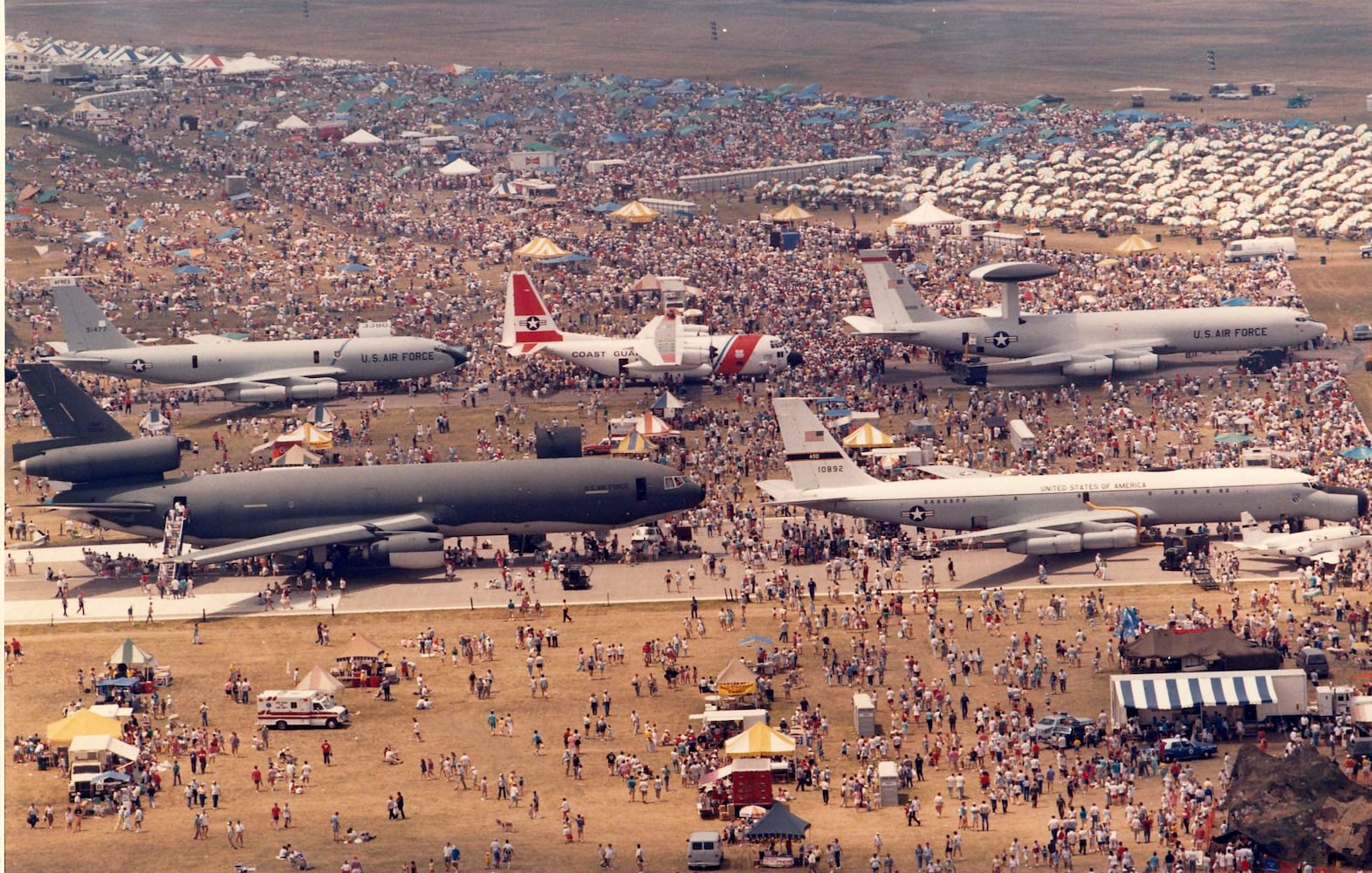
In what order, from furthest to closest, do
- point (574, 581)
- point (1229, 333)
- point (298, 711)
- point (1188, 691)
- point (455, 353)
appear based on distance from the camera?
point (455, 353) → point (1229, 333) → point (574, 581) → point (298, 711) → point (1188, 691)

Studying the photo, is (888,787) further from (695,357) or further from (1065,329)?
(1065,329)

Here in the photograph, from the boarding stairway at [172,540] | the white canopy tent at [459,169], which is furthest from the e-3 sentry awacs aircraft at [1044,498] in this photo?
the white canopy tent at [459,169]

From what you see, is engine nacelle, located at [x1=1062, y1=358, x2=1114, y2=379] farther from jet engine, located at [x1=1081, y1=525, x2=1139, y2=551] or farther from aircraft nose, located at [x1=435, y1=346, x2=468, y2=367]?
aircraft nose, located at [x1=435, y1=346, x2=468, y2=367]

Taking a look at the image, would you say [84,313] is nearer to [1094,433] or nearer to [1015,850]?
[1094,433]

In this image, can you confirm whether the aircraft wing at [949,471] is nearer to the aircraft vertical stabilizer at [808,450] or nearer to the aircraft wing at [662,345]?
the aircraft vertical stabilizer at [808,450]

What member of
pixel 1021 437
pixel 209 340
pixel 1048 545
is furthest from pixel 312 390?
pixel 1048 545
